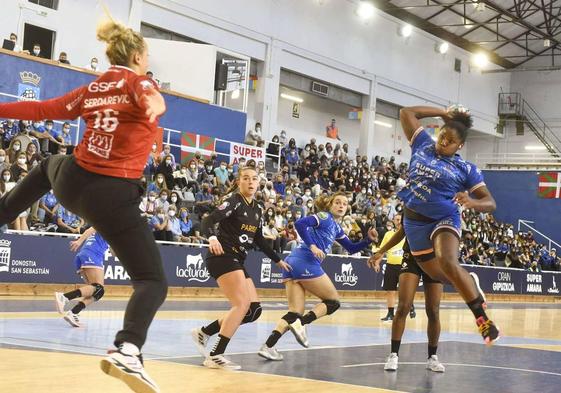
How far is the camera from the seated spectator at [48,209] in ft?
60.9

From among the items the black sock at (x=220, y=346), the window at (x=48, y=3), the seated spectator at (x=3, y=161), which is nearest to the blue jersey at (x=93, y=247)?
the black sock at (x=220, y=346)

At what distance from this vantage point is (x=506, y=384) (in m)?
8.61

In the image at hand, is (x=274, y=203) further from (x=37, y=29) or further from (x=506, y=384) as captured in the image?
(x=506, y=384)

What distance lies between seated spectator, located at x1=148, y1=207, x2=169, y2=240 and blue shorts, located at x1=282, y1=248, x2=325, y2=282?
1047cm

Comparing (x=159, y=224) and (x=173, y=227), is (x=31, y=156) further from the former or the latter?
(x=173, y=227)

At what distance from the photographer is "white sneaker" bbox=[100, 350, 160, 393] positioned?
5066 mm

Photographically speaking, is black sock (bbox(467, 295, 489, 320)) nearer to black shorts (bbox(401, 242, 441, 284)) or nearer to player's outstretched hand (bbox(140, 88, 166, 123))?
black shorts (bbox(401, 242, 441, 284))

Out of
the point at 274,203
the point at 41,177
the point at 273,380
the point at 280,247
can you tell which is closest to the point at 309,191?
the point at 274,203

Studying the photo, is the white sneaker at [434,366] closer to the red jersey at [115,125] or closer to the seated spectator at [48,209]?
the red jersey at [115,125]

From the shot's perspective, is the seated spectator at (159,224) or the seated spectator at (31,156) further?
the seated spectator at (159,224)

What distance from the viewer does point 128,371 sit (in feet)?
16.6

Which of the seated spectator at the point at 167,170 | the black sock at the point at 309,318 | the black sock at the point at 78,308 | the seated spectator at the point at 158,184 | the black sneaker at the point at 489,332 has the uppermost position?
the seated spectator at the point at 167,170

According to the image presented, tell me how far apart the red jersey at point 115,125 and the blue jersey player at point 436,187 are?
153 inches

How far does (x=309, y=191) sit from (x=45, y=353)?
21683 millimetres
